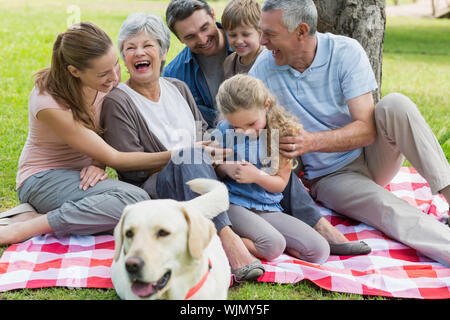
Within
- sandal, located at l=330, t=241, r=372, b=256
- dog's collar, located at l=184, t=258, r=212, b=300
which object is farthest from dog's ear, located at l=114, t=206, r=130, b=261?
sandal, located at l=330, t=241, r=372, b=256

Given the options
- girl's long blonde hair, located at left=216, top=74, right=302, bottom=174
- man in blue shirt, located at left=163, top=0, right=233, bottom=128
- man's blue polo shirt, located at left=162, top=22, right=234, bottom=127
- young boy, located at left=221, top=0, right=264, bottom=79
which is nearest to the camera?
girl's long blonde hair, located at left=216, top=74, right=302, bottom=174

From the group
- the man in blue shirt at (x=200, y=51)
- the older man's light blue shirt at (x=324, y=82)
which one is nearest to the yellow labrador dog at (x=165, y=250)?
the older man's light blue shirt at (x=324, y=82)

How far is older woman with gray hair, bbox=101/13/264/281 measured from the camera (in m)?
3.41

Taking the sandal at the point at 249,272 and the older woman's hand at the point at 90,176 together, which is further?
the older woman's hand at the point at 90,176

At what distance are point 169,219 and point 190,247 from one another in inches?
5.9

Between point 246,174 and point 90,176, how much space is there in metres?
1.09

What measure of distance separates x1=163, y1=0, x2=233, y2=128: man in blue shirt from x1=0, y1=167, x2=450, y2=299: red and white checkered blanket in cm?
141

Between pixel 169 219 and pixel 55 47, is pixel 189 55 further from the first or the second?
pixel 169 219

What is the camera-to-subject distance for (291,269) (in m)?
3.31

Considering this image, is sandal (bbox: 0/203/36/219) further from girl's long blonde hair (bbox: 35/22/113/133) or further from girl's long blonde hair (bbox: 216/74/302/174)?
girl's long blonde hair (bbox: 216/74/302/174)

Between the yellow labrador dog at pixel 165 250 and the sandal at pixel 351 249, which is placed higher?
the yellow labrador dog at pixel 165 250

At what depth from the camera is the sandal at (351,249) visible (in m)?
3.60

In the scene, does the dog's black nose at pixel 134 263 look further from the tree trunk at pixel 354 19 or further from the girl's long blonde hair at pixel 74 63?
the tree trunk at pixel 354 19

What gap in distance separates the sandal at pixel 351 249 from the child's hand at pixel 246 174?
0.76 m
